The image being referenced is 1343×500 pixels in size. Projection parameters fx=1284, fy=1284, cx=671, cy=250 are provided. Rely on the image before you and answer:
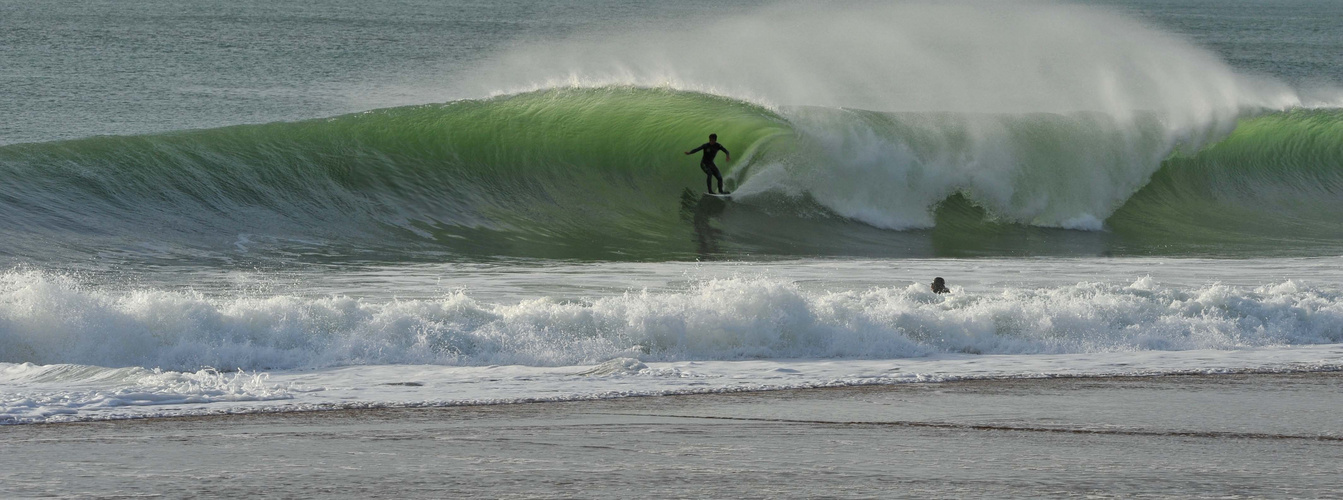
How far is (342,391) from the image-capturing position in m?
6.30

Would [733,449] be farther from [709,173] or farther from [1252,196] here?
[1252,196]

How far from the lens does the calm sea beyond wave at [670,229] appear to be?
7.16 metres

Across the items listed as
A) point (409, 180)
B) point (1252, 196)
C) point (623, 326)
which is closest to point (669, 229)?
point (409, 180)

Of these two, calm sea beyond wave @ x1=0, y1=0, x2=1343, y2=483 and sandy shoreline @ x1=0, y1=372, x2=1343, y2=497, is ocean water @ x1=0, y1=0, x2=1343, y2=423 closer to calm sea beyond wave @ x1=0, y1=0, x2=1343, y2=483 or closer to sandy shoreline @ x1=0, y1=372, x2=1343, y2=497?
calm sea beyond wave @ x1=0, y1=0, x2=1343, y2=483

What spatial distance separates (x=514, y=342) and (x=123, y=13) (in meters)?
48.1

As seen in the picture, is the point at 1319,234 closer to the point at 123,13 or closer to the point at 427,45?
the point at 427,45

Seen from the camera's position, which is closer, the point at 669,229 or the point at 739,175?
the point at 669,229

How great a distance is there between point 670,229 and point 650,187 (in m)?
1.78

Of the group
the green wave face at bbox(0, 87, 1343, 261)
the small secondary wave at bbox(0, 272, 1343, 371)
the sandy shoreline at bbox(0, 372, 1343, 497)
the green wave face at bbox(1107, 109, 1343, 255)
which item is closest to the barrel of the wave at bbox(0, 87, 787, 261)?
the green wave face at bbox(0, 87, 1343, 261)

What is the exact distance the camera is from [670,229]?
47.0 ft

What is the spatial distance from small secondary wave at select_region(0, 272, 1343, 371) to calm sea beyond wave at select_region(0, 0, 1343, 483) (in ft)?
0.07

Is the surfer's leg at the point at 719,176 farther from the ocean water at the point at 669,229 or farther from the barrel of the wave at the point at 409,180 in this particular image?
the barrel of the wave at the point at 409,180

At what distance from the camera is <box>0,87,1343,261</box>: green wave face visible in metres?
13.0

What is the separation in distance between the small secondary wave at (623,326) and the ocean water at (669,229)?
0.08 ft
